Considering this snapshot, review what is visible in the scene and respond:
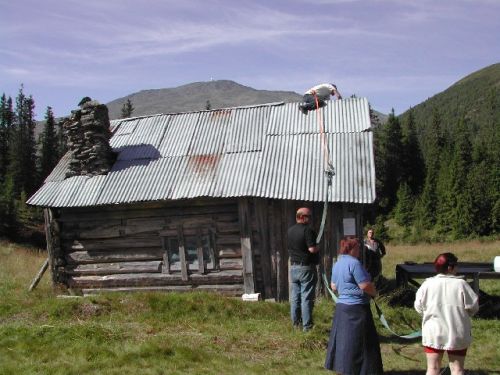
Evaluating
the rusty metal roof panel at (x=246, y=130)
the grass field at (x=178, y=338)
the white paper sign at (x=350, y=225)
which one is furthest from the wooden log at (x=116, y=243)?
the white paper sign at (x=350, y=225)

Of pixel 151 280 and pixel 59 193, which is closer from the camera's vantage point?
pixel 151 280

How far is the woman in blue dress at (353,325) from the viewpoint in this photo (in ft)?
19.6

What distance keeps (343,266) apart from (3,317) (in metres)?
6.87

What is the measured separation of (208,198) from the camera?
12.1 metres

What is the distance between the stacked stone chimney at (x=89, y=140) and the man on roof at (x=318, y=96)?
16.4 feet

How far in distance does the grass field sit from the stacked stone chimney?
3625 mm

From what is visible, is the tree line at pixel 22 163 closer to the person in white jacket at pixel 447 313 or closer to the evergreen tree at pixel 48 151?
the evergreen tree at pixel 48 151

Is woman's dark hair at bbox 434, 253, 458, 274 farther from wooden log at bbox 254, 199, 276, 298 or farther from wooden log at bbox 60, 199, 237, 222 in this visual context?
wooden log at bbox 60, 199, 237, 222

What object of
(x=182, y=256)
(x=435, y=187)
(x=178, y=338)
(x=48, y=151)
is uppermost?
(x=48, y=151)

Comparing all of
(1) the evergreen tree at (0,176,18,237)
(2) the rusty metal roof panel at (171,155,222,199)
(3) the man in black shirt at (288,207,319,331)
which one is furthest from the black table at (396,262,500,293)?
(1) the evergreen tree at (0,176,18,237)

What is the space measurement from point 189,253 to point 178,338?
14.0ft

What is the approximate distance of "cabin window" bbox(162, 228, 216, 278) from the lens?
40.4 feet

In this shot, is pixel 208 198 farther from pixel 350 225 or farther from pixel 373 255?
pixel 373 255

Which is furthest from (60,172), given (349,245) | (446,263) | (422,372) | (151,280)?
(446,263)
